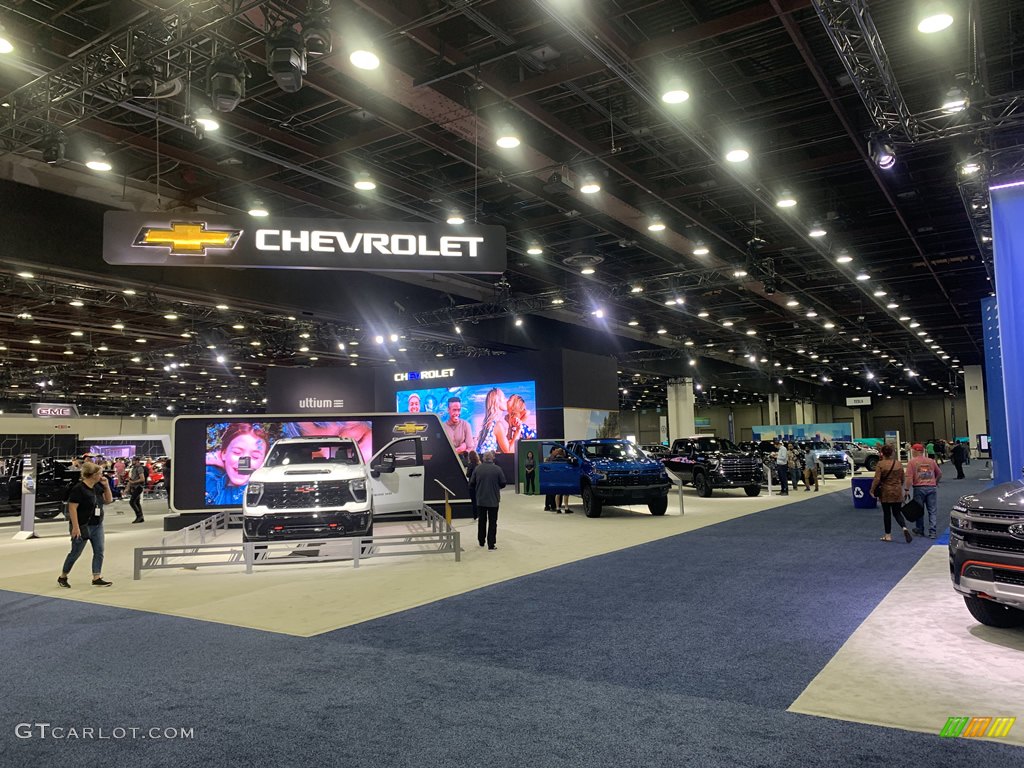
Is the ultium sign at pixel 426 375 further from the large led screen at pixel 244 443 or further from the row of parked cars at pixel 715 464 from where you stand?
the large led screen at pixel 244 443

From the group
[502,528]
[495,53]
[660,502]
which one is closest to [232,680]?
[495,53]

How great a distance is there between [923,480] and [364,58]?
1010cm

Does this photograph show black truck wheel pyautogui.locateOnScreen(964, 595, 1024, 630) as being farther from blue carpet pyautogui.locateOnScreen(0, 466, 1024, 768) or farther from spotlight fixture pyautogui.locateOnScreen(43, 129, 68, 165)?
spotlight fixture pyautogui.locateOnScreen(43, 129, 68, 165)

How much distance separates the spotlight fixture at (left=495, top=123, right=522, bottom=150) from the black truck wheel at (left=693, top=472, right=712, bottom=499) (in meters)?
13.5

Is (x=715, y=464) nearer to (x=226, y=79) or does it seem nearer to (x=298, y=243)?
(x=298, y=243)

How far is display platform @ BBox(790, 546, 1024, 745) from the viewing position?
4055 millimetres

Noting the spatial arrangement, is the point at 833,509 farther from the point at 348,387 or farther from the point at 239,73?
the point at 348,387

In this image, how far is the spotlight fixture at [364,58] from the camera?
780 centimetres

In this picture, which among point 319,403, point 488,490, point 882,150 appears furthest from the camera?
point 319,403

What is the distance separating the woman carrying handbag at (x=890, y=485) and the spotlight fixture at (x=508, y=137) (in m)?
7.27

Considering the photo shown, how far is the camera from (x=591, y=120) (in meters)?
11.2

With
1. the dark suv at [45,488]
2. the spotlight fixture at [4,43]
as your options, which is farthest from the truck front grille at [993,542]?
the dark suv at [45,488]

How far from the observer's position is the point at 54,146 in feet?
32.7

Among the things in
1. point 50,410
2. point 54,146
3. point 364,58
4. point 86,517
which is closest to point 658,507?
point 86,517
